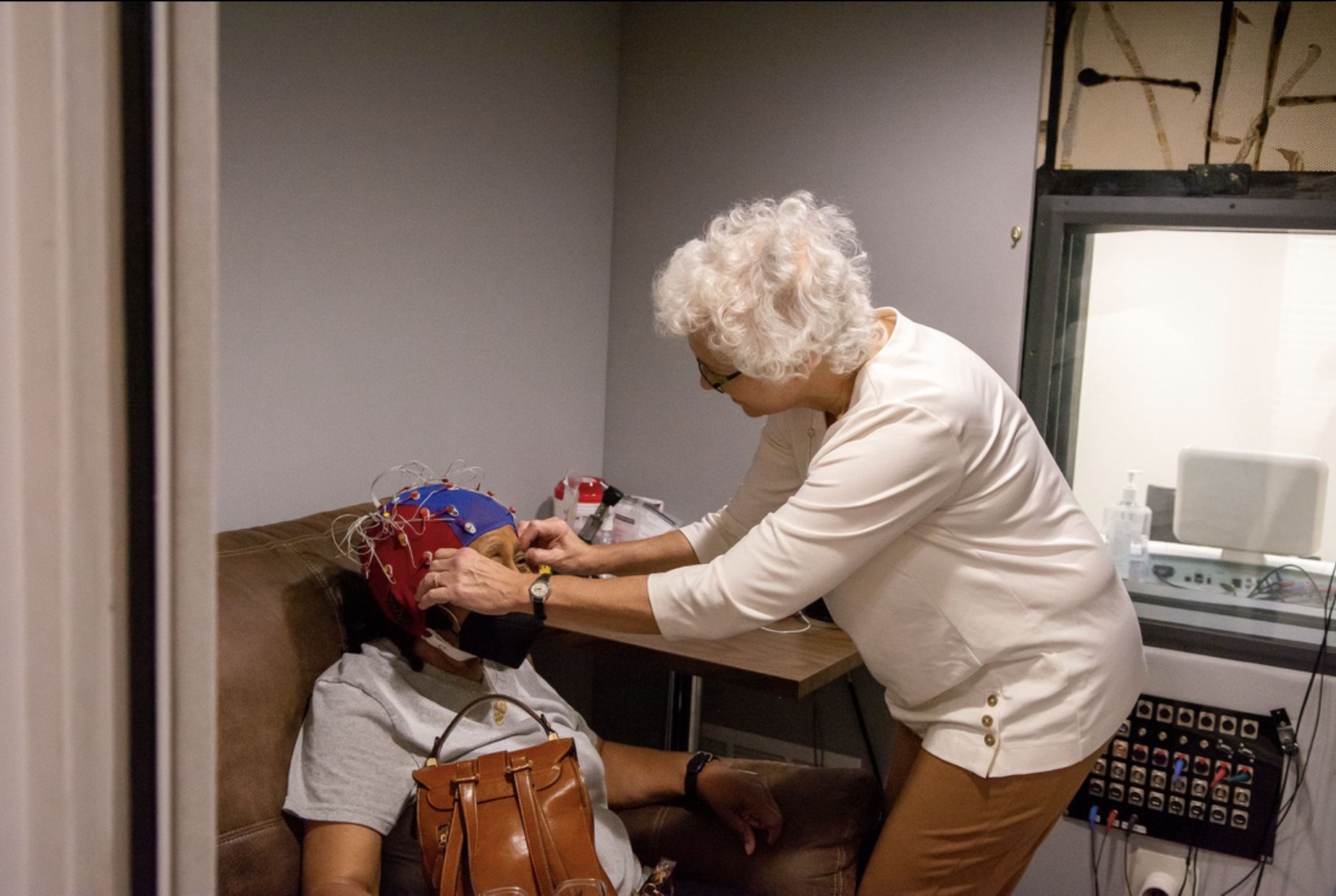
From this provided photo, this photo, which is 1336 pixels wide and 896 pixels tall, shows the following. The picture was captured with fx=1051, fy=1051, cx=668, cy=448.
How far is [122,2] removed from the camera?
1.53ft

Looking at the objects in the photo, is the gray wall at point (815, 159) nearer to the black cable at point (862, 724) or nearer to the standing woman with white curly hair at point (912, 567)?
the black cable at point (862, 724)

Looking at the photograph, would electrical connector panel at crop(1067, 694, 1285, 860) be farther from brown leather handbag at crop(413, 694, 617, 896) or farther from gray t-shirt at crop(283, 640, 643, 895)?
brown leather handbag at crop(413, 694, 617, 896)

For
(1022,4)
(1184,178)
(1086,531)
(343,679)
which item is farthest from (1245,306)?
(343,679)

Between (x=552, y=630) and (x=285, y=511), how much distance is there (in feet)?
1.97

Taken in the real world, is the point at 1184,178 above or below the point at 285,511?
above

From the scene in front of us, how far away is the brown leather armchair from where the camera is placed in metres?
1.50

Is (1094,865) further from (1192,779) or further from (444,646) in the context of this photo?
(444,646)

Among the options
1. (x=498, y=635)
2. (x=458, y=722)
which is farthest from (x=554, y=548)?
(x=458, y=722)

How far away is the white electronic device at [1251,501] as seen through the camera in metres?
2.36

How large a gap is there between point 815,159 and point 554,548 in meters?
1.52

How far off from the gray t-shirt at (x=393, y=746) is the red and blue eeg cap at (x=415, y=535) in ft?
0.34

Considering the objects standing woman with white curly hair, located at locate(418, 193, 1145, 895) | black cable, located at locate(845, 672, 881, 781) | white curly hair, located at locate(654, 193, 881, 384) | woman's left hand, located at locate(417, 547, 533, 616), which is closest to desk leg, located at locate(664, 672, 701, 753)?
black cable, located at locate(845, 672, 881, 781)

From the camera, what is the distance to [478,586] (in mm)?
1441

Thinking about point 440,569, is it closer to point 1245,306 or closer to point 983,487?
point 983,487
